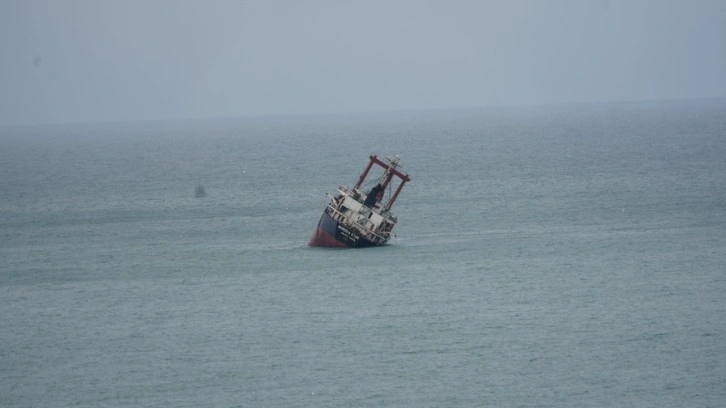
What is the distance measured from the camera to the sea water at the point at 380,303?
49.9 meters

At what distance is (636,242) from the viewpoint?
81.3 metres

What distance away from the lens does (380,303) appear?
64.9m

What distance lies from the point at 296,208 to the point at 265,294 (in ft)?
131

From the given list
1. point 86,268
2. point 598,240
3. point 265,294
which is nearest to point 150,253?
point 86,268

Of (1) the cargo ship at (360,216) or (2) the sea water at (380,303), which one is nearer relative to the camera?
(2) the sea water at (380,303)

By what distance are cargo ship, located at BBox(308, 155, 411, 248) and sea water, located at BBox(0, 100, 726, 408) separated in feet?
4.85

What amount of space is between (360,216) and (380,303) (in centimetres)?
1244

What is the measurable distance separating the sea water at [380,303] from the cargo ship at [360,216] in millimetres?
1479

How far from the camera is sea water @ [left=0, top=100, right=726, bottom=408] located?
49938 mm

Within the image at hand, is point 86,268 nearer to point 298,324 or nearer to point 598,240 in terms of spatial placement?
point 298,324

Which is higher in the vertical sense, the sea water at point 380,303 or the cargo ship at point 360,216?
the cargo ship at point 360,216

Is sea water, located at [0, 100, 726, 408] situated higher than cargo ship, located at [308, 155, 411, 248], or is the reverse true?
cargo ship, located at [308, 155, 411, 248]

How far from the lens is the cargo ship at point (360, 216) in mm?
75750

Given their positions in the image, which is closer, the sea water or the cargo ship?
the sea water
